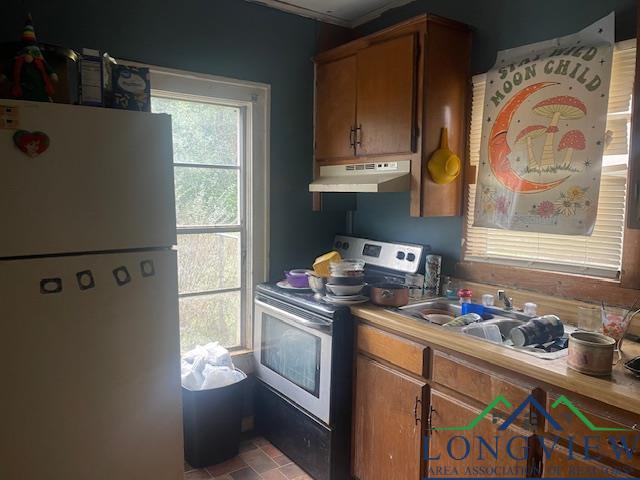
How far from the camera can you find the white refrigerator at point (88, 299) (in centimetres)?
149

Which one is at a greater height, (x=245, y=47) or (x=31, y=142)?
(x=245, y=47)

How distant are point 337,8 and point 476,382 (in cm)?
212

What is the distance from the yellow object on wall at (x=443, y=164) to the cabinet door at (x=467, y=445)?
97cm

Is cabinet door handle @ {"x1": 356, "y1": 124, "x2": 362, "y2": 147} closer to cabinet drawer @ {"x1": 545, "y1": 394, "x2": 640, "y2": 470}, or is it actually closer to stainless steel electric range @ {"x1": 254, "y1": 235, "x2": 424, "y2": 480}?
stainless steel electric range @ {"x1": 254, "y1": 235, "x2": 424, "y2": 480}

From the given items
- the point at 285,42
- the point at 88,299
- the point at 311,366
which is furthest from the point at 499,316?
the point at 285,42

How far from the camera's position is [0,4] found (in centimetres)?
197

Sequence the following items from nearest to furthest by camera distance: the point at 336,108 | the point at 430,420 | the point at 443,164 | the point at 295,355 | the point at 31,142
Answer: the point at 31,142
the point at 430,420
the point at 443,164
the point at 295,355
the point at 336,108

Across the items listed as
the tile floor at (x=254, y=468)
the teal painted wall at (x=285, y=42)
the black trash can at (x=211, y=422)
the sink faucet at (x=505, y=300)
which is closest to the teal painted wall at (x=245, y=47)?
the teal painted wall at (x=285, y=42)

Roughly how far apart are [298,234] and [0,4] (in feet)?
5.82

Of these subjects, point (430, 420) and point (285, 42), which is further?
point (285, 42)

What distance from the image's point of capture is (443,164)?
224 centimetres

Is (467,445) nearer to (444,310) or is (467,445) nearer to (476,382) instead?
(476,382)

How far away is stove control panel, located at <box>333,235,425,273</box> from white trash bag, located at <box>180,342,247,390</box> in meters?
0.93

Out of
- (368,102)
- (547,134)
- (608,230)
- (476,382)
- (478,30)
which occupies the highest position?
(478,30)
